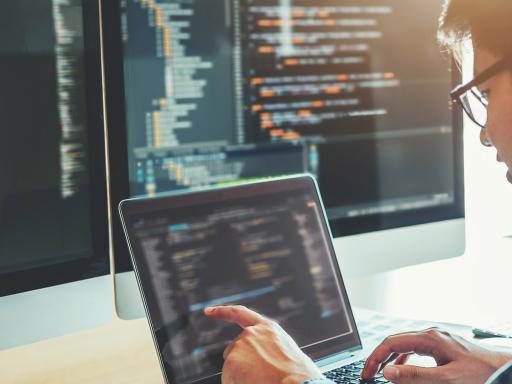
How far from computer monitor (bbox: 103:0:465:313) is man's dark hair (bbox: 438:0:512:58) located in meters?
0.23

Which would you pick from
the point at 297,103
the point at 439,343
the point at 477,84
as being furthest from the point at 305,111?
the point at 439,343

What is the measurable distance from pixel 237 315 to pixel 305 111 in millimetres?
348

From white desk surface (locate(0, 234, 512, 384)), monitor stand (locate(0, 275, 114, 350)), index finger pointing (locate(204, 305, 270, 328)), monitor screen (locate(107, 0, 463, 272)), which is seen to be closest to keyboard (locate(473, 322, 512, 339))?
white desk surface (locate(0, 234, 512, 384))

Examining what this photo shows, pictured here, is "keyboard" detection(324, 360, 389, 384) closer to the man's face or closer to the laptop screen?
the laptop screen

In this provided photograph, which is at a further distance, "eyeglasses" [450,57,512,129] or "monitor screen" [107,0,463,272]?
"monitor screen" [107,0,463,272]

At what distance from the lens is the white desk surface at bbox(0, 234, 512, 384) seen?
0.93 m

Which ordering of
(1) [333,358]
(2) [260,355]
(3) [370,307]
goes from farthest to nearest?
(3) [370,307] < (1) [333,358] < (2) [260,355]

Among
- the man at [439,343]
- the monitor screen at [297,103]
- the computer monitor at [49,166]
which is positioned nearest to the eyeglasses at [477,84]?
the man at [439,343]

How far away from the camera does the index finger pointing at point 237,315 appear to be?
2.62 feet

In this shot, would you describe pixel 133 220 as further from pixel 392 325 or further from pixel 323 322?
pixel 392 325

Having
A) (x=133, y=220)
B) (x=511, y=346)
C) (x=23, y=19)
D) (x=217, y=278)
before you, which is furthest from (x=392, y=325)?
(x=23, y=19)

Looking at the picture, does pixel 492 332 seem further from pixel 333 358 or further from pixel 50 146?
pixel 50 146

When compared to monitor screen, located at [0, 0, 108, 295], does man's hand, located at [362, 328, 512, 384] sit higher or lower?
lower

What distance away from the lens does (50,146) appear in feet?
2.68
